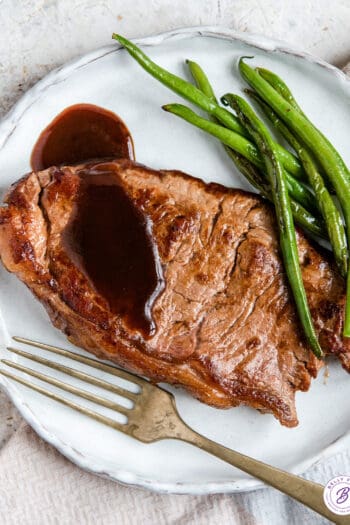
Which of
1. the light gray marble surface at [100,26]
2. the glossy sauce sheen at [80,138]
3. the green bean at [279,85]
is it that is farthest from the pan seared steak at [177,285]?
the light gray marble surface at [100,26]

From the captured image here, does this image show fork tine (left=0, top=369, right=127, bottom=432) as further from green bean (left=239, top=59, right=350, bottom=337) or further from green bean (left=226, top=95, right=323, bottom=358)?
green bean (left=239, top=59, right=350, bottom=337)

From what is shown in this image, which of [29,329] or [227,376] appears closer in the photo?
[227,376]

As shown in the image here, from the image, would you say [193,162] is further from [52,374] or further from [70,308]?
[52,374]

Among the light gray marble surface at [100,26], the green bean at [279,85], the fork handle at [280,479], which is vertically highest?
the light gray marble surface at [100,26]

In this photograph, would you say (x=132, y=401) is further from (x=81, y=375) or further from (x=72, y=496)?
(x=72, y=496)

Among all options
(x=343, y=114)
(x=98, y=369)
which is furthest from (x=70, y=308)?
(x=343, y=114)
